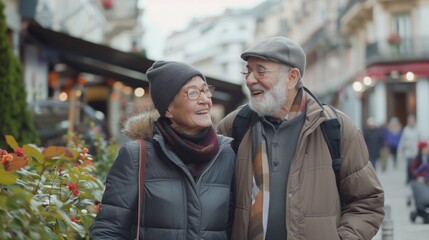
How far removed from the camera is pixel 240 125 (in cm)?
458

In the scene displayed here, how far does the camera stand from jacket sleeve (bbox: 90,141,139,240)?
154 inches

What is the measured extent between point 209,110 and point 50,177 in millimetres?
1171

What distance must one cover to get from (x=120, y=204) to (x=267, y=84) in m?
0.97

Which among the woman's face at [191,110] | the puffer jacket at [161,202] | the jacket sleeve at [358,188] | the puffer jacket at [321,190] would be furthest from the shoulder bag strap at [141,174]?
the jacket sleeve at [358,188]

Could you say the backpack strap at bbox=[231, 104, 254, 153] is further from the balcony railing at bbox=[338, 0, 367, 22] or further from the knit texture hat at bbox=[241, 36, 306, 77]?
the balcony railing at bbox=[338, 0, 367, 22]

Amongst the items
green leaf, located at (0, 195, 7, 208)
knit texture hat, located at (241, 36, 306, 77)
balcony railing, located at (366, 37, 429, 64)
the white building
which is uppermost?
the white building

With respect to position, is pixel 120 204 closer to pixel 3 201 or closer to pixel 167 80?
pixel 167 80

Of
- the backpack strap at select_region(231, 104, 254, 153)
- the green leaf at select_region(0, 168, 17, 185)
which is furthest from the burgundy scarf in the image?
the green leaf at select_region(0, 168, 17, 185)

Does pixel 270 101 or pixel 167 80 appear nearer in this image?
pixel 167 80

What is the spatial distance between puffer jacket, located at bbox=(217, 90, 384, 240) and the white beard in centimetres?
14

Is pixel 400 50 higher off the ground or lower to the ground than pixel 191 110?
higher

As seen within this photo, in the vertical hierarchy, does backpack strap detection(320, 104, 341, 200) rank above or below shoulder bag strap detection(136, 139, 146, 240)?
above

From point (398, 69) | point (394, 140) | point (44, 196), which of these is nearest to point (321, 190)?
point (44, 196)

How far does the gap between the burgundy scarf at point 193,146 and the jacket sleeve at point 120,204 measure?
182mm
